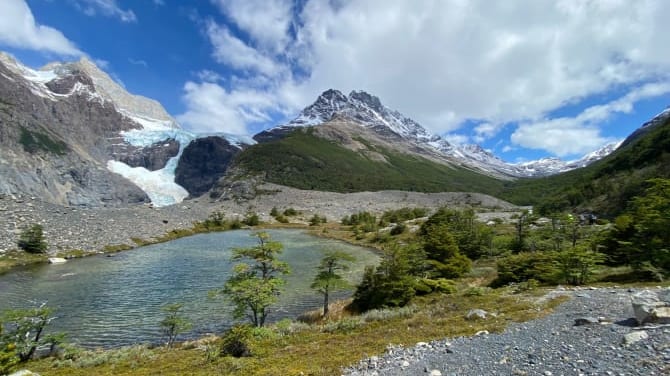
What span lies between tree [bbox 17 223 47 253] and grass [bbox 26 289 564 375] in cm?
3691

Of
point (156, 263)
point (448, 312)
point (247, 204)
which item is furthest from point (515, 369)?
point (247, 204)

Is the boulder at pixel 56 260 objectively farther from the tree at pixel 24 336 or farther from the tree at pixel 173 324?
the tree at pixel 24 336

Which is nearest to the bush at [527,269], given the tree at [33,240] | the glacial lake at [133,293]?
the glacial lake at [133,293]

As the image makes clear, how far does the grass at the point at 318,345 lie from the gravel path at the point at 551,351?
1.09 meters

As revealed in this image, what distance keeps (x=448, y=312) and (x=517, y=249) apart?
2873cm

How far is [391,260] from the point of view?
84.0 feet

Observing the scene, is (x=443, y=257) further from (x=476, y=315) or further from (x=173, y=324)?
(x=173, y=324)

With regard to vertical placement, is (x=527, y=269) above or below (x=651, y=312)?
below

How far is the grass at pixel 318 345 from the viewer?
12616mm

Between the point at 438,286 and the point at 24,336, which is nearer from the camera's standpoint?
the point at 24,336

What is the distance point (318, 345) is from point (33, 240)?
48.4m

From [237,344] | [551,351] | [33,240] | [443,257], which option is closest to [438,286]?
[443,257]

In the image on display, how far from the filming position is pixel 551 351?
10.1 meters

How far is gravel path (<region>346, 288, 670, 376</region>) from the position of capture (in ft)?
28.6
